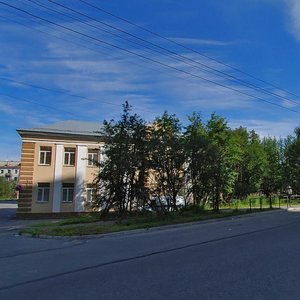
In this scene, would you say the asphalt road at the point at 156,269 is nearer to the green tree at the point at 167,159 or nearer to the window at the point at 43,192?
the green tree at the point at 167,159

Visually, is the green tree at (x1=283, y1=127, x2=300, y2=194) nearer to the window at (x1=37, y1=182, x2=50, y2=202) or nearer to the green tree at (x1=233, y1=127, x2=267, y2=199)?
the green tree at (x1=233, y1=127, x2=267, y2=199)

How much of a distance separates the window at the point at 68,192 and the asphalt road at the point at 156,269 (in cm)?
2192

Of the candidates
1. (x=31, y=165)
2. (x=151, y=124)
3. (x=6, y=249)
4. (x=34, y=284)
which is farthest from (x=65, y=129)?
(x=34, y=284)

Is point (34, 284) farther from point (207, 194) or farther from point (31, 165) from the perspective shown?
point (31, 165)

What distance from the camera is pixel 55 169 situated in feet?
113

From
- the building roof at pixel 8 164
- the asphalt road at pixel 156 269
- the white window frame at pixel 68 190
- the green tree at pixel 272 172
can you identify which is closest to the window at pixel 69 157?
the white window frame at pixel 68 190

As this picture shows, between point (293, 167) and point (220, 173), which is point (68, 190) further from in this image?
point (293, 167)

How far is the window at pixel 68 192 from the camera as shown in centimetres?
3466

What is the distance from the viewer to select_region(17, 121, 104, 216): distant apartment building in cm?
3359

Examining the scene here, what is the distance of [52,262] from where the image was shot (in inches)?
368

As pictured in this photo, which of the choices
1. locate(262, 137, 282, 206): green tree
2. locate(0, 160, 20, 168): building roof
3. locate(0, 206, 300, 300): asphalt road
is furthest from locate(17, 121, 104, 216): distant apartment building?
locate(0, 160, 20, 168): building roof

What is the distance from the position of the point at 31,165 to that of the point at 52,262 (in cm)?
2569

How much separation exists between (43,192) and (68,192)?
212 centimetres

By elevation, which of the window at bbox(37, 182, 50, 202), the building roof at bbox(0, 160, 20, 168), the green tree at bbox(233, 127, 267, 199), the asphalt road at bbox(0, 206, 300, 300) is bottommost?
the asphalt road at bbox(0, 206, 300, 300)
